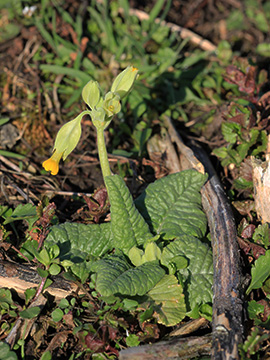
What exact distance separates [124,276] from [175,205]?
900 millimetres

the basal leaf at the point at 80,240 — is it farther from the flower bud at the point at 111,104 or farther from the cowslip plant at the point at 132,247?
the flower bud at the point at 111,104

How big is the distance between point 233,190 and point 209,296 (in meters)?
1.12

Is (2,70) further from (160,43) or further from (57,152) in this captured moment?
(57,152)

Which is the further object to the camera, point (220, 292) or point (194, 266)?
point (194, 266)

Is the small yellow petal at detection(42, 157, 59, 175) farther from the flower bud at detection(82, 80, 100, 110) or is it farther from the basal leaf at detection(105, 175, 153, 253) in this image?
the flower bud at detection(82, 80, 100, 110)

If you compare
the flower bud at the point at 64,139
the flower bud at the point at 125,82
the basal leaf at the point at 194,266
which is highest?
the flower bud at the point at 125,82

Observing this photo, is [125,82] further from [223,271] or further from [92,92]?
[223,271]

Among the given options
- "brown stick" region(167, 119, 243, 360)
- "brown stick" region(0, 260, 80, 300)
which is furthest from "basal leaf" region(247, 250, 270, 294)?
"brown stick" region(0, 260, 80, 300)

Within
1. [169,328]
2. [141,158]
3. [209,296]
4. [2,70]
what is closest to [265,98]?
[141,158]

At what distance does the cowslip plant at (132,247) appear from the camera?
2.65 m

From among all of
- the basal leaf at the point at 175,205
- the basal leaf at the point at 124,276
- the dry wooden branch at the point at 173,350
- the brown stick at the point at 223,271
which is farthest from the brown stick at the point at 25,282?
the brown stick at the point at 223,271

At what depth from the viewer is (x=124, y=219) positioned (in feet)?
9.33

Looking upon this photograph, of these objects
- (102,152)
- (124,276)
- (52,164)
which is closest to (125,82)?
(102,152)

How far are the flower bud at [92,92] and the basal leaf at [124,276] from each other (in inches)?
42.1
